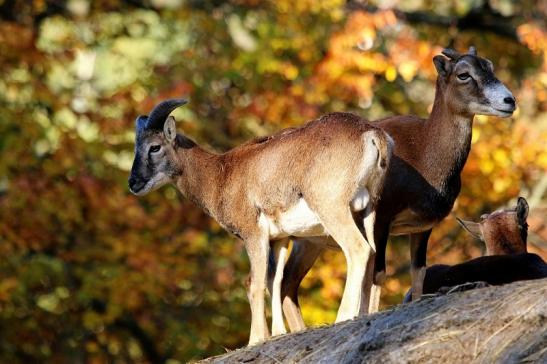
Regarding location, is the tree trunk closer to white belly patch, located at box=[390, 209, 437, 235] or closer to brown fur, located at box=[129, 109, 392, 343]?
brown fur, located at box=[129, 109, 392, 343]

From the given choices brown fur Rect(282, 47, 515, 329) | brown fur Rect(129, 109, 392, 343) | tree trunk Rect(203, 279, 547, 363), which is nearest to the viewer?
tree trunk Rect(203, 279, 547, 363)

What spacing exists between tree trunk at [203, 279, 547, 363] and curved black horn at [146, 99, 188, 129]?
2.88 metres

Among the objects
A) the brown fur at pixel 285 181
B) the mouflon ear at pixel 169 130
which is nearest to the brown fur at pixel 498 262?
the brown fur at pixel 285 181

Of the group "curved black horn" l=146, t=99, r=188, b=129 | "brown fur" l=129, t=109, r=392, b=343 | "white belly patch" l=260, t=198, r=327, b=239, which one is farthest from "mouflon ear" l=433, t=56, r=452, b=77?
"curved black horn" l=146, t=99, r=188, b=129

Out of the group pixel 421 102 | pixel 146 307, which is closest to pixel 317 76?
pixel 421 102

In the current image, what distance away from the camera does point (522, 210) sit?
35.9 ft

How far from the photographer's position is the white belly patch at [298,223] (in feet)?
31.6

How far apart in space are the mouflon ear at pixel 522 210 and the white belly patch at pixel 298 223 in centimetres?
202

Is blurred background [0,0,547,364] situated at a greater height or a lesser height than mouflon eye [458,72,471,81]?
lesser

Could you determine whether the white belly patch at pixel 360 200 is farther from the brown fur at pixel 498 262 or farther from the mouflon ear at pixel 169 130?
the mouflon ear at pixel 169 130

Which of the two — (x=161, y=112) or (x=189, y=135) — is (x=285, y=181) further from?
(x=189, y=135)

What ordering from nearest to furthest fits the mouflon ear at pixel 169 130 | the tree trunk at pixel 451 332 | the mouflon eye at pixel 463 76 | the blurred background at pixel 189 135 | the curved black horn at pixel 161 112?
the tree trunk at pixel 451 332 → the mouflon eye at pixel 463 76 → the curved black horn at pixel 161 112 → the mouflon ear at pixel 169 130 → the blurred background at pixel 189 135

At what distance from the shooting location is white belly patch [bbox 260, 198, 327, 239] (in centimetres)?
962

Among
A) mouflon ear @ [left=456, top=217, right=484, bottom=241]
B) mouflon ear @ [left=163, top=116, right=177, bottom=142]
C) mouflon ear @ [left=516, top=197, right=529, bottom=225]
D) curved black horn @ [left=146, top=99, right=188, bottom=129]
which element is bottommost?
mouflon ear @ [left=456, top=217, right=484, bottom=241]
